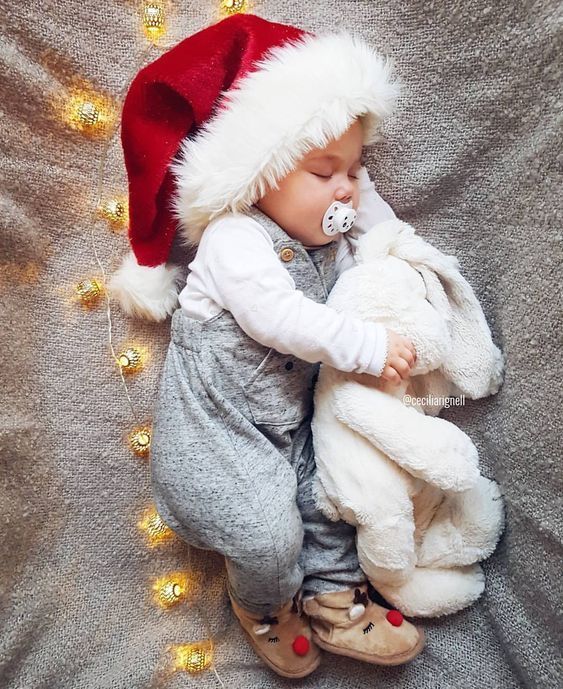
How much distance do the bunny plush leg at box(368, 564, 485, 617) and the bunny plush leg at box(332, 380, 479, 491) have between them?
0.20m

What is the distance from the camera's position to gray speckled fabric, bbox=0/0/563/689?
95cm

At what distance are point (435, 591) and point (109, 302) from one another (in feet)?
2.47

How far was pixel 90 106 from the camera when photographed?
106 cm

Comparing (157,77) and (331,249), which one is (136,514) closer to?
(331,249)

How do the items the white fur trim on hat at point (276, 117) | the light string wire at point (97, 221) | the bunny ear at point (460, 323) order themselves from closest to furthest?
the white fur trim on hat at point (276, 117) < the bunny ear at point (460, 323) < the light string wire at point (97, 221)

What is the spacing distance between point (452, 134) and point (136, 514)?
33.8 inches

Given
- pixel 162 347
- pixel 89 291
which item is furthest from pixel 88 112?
pixel 162 347

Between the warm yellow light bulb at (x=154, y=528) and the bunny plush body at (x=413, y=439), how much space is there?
1.04 ft

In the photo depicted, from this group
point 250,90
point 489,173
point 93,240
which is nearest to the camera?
point 250,90

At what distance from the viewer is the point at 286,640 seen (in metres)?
1.06

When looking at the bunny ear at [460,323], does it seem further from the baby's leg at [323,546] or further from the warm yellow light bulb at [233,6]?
the warm yellow light bulb at [233,6]

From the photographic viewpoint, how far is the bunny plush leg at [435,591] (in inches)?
40.9

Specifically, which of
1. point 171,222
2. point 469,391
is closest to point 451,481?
point 469,391

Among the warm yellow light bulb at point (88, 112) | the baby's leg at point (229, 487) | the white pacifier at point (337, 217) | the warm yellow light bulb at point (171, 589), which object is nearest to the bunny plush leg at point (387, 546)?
the baby's leg at point (229, 487)
